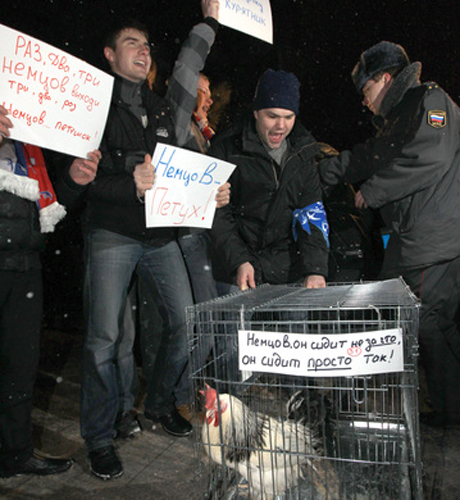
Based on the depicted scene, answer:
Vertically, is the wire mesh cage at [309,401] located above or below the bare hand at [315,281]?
below

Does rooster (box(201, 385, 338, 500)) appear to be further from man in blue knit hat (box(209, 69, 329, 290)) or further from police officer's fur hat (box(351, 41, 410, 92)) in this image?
police officer's fur hat (box(351, 41, 410, 92))

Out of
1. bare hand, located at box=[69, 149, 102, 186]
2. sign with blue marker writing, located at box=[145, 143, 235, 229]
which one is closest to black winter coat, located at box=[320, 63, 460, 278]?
sign with blue marker writing, located at box=[145, 143, 235, 229]

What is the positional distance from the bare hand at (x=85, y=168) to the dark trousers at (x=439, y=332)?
188 centimetres

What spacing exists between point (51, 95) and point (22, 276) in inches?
34.2

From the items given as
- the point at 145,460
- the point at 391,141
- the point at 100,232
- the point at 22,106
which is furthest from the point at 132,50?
the point at 145,460

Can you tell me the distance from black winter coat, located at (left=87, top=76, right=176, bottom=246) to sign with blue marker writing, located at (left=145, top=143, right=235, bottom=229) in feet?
0.44

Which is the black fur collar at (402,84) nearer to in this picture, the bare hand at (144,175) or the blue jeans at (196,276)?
the blue jeans at (196,276)

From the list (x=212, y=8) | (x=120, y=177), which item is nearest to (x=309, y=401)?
(x=120, y=177)

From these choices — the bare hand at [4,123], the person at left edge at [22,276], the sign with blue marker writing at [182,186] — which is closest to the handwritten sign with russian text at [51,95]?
the bare hand at [4,123]

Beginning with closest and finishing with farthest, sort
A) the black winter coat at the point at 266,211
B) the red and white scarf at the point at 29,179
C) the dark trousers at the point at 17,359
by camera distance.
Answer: the red and white scarf at the point at 29,179
the dark trousers at the point at 17,359
the black winter coat at the point at 266,211

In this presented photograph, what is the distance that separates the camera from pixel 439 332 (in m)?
2.88

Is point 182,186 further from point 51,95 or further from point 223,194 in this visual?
point 51,95

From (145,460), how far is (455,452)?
168 centimetres

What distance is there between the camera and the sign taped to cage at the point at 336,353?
5.38ft
